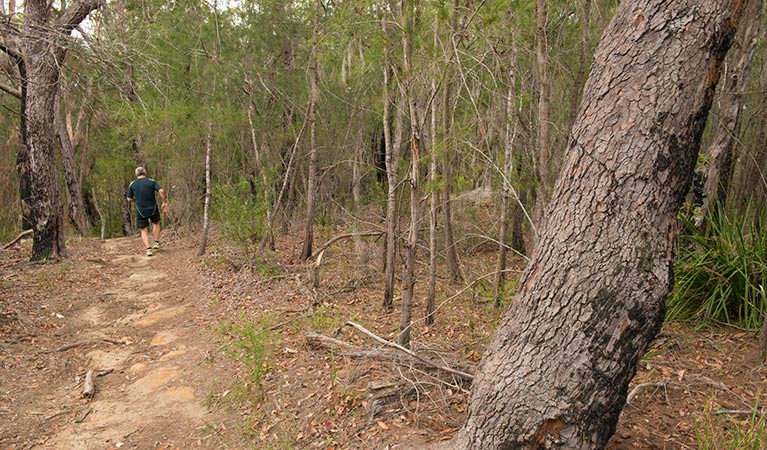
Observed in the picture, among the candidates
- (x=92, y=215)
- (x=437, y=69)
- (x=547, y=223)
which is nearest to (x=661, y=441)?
(x=547, y=223)

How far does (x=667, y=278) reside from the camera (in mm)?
2312

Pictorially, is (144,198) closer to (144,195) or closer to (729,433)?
(144,195)

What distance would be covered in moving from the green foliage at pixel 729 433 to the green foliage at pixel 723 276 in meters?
1.94

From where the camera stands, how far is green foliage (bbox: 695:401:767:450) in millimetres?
2699

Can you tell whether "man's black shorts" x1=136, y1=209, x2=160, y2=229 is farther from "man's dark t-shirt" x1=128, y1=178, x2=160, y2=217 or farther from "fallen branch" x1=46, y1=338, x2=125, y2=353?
"fallen branch" x1=46, y1=338, x2=125, y2=353

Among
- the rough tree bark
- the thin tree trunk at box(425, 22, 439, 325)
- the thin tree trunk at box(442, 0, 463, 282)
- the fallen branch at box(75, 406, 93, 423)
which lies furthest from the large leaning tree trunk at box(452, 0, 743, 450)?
the rough tree bark

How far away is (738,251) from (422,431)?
386 centimetres

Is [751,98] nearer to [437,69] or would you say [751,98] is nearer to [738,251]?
[738,251]

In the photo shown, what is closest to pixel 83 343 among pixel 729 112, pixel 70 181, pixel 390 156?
pixel 390 156

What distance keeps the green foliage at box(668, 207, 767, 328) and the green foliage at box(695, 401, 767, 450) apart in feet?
6.36

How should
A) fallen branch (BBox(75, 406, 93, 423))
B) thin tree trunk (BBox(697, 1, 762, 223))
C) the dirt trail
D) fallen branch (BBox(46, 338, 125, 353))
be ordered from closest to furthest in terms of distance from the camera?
1. the dirt trail
2. fallen branch (BBox(75, 406, 93, 423))
3. fallen branch (BBox(46, 338, 125, 353))
4. thin tree trunk (BBox(697, 1, 762, 223))

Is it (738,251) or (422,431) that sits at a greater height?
(738,251)

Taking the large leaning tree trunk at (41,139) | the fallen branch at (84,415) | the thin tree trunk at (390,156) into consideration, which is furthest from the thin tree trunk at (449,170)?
the large leaning tree trunk at (41,139)

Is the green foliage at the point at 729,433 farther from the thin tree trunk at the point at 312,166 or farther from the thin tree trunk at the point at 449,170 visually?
the thin tree trunk at the point at 312,166
